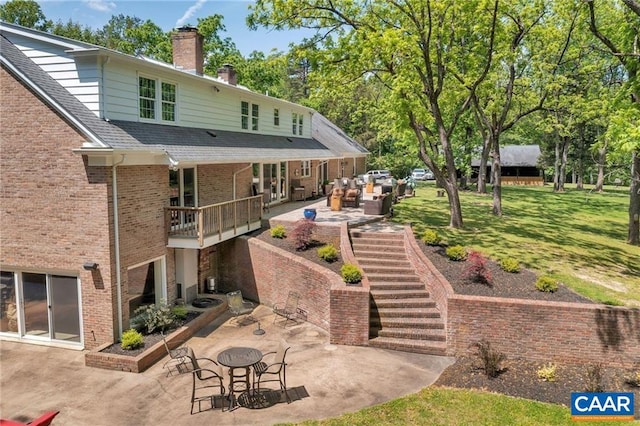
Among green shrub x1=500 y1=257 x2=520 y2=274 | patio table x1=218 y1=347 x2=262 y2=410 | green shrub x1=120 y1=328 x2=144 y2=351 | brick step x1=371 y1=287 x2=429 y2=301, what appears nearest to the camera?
patio table x1=218 y1=347 x2=262 y2=410

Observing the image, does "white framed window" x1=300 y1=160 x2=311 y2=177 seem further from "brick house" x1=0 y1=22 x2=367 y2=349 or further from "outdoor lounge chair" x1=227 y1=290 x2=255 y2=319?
"outdoor lounge chair" x1=227 y1=290 x2=255 y2=319

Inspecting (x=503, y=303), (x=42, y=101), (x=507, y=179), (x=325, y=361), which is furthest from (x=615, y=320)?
(x=507, y=179)

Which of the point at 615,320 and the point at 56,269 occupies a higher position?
the point at 56,269

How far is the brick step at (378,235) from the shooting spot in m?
17.5

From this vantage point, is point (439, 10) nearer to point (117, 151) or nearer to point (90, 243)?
point (117, 151)

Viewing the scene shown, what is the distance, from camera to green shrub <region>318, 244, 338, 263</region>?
15.6m

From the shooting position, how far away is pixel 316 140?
1294 inches

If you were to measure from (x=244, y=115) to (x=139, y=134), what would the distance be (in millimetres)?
8966

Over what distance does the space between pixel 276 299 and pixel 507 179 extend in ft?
168

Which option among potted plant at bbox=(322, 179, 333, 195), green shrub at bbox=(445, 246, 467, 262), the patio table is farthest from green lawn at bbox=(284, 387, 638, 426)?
potted plant at bbox=(322, 179, 333, 195)

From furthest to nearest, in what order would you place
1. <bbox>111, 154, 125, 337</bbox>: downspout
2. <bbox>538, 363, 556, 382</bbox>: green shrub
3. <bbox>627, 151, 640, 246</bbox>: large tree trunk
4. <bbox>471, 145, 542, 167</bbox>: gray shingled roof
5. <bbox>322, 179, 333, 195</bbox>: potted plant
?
<bbox>471, 145, 542, 167</bbox>: gray shingled roof → <bbox>322, 179, 333, 195</bbox>: potted plant → <bbox>627, 151, 640, 246</bbox>: large tree trunk → <bbox>111, 154, 125, 337</bbox>: downspout → <bbox>538, 363, 556, 382</bbox>: green shrub

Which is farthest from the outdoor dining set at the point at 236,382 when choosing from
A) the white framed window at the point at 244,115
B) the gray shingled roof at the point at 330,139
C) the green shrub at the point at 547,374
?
the gray shingled roof at the point at 330,139

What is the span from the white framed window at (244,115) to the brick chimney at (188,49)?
8.60 ft

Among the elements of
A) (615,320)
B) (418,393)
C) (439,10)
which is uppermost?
(439,10)
